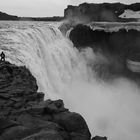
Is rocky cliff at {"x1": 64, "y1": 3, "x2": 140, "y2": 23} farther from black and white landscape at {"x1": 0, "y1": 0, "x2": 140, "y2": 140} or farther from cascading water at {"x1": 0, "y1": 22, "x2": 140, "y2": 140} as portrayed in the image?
cascading water at {"x1": 0, "y1": 22, "x2": 140, "y2": 140}

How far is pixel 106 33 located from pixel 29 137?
30.1 metres

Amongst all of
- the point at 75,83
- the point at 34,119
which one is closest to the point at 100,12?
the point at 75,83

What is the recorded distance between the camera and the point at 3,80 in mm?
12180

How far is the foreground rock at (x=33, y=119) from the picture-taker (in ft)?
24.9

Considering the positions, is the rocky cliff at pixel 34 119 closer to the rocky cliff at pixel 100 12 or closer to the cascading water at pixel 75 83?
the cascading water at pixel 75 83

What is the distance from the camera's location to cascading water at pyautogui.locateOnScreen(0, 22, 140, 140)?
709 inches

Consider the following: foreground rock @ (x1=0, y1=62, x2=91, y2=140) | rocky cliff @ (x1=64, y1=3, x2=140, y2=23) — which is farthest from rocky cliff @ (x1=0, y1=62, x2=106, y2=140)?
rocky cliff @ (x1=64, y1=3, x2=140, y2=23)

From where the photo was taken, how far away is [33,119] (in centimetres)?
867

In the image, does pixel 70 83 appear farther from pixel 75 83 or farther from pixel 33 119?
pixel 33 119

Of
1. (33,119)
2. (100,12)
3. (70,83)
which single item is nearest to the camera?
(33,119)

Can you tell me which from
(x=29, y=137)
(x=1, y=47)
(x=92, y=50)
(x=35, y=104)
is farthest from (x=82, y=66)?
(x=29, y=137)

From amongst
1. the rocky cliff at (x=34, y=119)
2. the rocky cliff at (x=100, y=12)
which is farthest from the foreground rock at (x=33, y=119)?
the rocky cliff at (x=100, y=12)

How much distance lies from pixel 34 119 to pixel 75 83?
53.1 feet

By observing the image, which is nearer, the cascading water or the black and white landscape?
the black and white landscape
